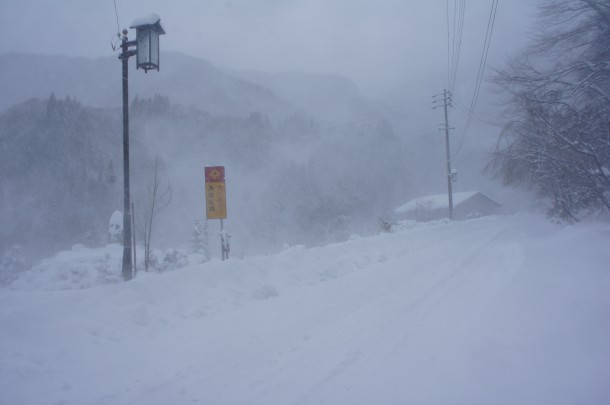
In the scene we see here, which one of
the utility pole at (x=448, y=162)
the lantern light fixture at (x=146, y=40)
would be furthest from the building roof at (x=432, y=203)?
the lantern light fixture at (x=146, y=40)

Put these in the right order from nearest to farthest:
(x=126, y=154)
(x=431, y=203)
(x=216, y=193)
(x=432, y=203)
A: 1. (x=126, y=154)
2. (x=216, y=193)
3. (x=431, y=203)
4. (x=432, y=203)

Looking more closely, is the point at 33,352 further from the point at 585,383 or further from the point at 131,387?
the point at 585,383

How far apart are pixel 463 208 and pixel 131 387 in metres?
65.9

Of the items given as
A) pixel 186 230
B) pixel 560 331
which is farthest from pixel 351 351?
pixel 186 230

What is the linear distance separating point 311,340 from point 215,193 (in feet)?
22.0

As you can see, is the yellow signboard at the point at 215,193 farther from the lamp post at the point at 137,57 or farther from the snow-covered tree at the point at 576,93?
the snow-covered tree at the point at 576,93

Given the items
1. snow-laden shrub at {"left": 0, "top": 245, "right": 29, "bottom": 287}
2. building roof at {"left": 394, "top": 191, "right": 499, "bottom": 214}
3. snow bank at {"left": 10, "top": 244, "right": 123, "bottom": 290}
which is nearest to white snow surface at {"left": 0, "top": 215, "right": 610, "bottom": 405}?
snow bank at {"left": 10, "top": 244, "right": 123, "bottom": 290}

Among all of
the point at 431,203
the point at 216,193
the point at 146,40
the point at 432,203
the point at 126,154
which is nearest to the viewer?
the point at 146,40

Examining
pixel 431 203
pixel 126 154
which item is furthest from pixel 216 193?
pixel 431 203

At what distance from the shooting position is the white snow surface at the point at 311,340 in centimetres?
338

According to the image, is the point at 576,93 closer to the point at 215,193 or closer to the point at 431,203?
the point at 215,193

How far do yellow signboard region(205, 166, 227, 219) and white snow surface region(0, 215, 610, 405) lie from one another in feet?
9.56

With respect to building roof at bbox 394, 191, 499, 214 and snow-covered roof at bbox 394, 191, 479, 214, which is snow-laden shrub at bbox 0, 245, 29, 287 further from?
snow-covered roof at bbox 394, 191, 479, 214

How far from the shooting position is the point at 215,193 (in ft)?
34.6
